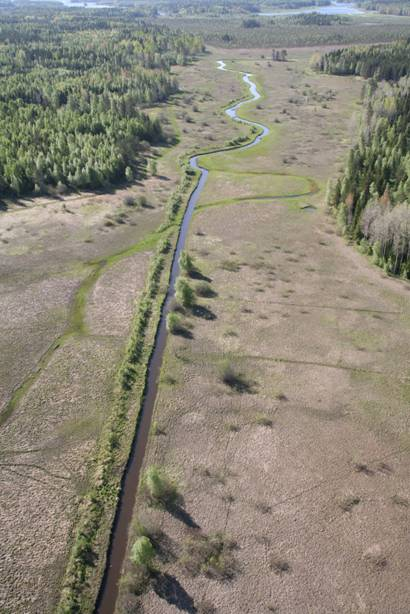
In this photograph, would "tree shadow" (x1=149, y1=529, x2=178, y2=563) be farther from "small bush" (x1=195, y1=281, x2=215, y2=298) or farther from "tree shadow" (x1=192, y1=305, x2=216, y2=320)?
"small bush" (x1=195, y1=281, x2=215, y2=298)

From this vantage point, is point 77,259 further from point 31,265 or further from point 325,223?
point 325,223

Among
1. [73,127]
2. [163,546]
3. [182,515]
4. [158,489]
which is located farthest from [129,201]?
[163,546]

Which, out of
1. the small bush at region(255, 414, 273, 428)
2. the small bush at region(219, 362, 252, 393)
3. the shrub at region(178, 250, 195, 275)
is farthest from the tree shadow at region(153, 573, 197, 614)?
the shrub at region(178, 250, 195, 275)

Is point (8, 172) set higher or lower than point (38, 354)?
higher

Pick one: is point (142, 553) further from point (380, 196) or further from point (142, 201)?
point (142, 201)

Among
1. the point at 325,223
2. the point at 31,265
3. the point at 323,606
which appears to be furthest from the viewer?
the point at 325,223

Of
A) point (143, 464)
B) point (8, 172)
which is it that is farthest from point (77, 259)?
point (143, 464)

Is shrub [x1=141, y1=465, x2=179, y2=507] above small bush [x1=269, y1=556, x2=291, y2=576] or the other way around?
above
